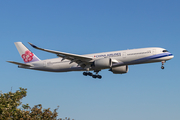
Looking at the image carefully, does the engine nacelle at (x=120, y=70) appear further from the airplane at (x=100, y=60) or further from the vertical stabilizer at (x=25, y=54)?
the vertical stabilizer at (x=25, y=54)

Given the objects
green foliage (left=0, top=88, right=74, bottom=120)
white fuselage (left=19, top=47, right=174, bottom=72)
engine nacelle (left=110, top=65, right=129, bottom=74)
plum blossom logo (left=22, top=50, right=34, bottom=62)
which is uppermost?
plum blossom logo (left=22, top=50, right=34, bottom=62)

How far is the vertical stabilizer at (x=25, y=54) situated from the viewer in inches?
1965

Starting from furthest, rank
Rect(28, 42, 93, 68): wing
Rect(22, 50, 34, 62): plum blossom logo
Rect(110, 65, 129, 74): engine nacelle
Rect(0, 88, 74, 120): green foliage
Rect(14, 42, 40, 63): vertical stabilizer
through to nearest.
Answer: Rect(22, 50, 34, 62): plum blossom logo, Rect(14, 42, 40, 63): vertical stabilizer, Rect(110, 65, 129, 74): engine nacelle, Rect(28, 42, 93, 68): wing, Rect(0, 88, 74, 120): green foliage

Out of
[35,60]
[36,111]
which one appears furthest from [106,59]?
[36,111]

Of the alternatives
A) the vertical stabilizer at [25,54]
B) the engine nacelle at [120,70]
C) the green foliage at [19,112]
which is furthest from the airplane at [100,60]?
the green foliage at [19,112]

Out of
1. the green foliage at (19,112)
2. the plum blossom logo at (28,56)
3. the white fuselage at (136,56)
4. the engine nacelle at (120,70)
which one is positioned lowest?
the green foliage at (19,112)

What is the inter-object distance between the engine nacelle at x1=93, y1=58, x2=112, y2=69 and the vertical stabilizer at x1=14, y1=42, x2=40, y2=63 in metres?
13.2

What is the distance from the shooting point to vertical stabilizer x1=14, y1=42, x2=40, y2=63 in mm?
49906

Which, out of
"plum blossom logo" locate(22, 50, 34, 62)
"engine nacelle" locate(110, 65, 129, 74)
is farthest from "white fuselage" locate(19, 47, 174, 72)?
"plum blossom logo" locate(22, 50, 34, 62)

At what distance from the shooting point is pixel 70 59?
42625 millimetres

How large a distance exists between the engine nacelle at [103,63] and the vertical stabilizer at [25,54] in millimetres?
13246

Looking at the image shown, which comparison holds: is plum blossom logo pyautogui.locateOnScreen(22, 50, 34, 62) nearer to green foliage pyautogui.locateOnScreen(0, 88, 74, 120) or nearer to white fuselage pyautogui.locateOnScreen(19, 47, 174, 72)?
white fuselage pyautogui.locateOnScreen(19, 47, 174, 72)

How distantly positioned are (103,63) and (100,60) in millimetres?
805

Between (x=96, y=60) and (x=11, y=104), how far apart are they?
1797cm
